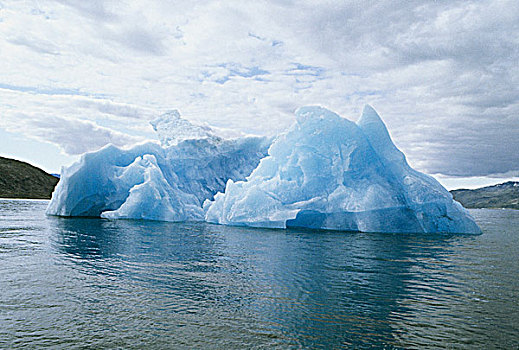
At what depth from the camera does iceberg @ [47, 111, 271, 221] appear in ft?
74.0

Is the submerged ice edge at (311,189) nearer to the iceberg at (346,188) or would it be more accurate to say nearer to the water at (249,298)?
the iceberg at (346,188)

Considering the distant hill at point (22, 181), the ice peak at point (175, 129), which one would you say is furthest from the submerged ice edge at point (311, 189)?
the distant hill at point (22, 181)

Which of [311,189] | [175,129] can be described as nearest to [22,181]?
[175,129]

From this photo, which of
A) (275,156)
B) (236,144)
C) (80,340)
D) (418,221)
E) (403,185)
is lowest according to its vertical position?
(80,340)

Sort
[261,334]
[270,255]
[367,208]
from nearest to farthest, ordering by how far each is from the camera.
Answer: [261,334] → [270,255] → [367,208]

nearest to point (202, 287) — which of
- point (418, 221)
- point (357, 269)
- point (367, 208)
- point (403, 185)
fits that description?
point (357, 269)

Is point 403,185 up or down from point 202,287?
up

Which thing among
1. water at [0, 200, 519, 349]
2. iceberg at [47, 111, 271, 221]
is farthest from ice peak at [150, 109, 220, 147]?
water at [0, 200, 519, 349]

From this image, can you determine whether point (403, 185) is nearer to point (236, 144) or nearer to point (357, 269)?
point (357, 269)

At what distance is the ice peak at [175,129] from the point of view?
27.8m

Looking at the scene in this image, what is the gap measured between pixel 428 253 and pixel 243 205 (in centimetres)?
1002

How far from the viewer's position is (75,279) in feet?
25.7

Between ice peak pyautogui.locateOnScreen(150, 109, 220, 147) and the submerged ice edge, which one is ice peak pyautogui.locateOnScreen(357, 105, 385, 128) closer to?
the submerged ice edge

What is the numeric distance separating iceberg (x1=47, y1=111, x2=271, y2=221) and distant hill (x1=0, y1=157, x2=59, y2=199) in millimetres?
77406
